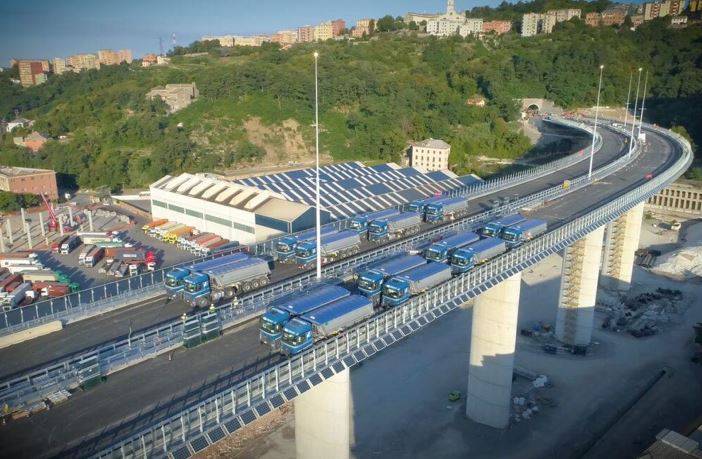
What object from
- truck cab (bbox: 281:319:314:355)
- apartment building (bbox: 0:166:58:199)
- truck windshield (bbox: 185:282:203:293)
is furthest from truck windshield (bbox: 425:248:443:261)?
apartment building (bbox: 0:166:58:199)

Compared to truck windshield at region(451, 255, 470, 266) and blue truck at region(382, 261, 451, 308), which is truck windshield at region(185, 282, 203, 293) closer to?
blue truck at region(382, 261, 451, 308)

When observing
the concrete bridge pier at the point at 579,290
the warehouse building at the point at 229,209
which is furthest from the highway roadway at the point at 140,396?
the concrete bridge pier at the point at 579,290

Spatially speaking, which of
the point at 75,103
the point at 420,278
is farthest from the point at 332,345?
the point at 75,103

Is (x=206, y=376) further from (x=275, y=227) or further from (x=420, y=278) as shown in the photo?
Answer: (x=275, y=227)

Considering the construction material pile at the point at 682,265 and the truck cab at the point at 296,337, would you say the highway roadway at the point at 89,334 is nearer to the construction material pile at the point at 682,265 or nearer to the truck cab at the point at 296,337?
the truck cab at the point at 296,337

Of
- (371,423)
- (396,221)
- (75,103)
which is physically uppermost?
(75,103)

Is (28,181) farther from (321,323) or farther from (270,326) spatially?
(321,323)
